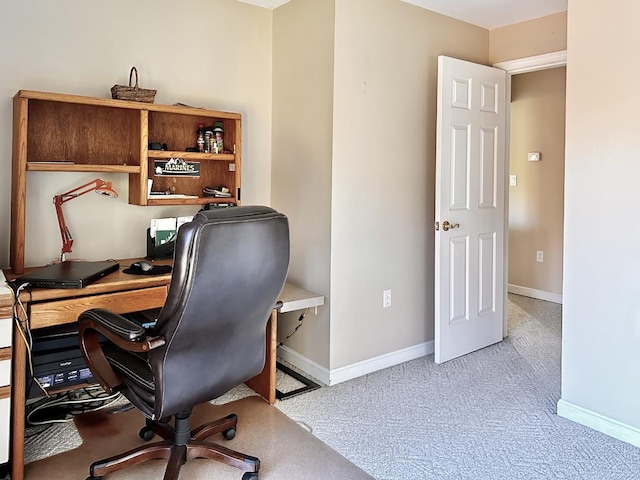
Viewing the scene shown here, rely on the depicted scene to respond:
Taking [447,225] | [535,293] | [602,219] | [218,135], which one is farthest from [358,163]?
[535,293]

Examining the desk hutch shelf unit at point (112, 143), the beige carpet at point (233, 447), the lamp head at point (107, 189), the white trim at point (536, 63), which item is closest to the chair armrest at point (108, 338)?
the beige carpet at point (233, 447)

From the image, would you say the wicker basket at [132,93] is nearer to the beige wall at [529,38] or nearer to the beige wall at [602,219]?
the beige wall at [602,219]

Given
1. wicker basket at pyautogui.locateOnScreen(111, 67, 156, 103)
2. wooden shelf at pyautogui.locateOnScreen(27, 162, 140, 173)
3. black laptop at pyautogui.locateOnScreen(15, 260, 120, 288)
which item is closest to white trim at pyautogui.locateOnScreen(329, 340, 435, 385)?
black laptop at pyautogui.locateOnScreen(15, 260, 120, 288)

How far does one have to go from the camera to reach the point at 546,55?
135 inches

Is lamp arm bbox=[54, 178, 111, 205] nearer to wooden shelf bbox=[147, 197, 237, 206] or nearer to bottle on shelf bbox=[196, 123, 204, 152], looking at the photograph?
wooden shelf bbox=[147, 197, 237, 206]

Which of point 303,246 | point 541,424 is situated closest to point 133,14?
point 303,246

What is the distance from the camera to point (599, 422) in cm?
243

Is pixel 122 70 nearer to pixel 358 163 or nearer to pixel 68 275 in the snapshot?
pixel 68 275

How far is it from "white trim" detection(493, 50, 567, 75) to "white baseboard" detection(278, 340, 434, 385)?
6.55 feet

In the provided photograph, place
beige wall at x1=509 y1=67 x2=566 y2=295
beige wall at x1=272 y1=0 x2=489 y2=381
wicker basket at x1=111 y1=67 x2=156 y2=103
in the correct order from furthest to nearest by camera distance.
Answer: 1. beige wall at x1=509 y1=67 x2=566 y2=295
2. beige wall at x1=272 y1=0 x2=489 y2=381
3. wicker basket at x1=111 y1=67 x2=156 y2=103

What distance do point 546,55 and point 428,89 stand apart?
0.84m

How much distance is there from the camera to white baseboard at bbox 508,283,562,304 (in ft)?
16.3

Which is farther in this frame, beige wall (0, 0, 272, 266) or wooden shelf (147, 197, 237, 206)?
wooden shelf (147, 197, 237, 206)

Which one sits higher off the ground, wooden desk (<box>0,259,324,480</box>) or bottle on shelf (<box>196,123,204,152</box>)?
bottle on shelf (<box>196,123,204,152</box>)
